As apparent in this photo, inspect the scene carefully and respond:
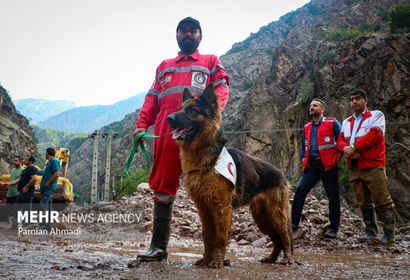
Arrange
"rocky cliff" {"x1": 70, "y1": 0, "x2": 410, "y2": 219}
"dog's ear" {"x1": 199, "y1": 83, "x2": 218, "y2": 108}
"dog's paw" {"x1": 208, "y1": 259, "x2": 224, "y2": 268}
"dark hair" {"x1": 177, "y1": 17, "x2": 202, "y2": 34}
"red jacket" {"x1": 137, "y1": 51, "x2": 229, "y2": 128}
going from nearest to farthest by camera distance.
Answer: "dog's paw" {"x1": 208, "y1": 259, "x2": 224, "y2": 268} < "dog's ear" {"x1": 199, "y1": 83, "x2": 218, "y2": 108} < "red jacket" {"x1": 137, "y1": 51, "x2": 229, "y2": 128} < "dark hair" {"x1": 177, "y1": 17, "x2": 202, "y2": 34} < "rocky cliff" {"x1": 70, "y1": 0, "x2": 410, "y2": 219}

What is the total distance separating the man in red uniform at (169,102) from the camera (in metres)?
3.70

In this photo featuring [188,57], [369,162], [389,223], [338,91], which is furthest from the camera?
[338,91]

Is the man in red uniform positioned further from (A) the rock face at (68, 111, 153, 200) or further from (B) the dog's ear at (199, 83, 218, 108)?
(A) the rock face at (68, 111, 153, 200)

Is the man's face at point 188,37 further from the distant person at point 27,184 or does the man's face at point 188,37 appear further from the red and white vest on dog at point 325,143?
the distant person at point 27,184

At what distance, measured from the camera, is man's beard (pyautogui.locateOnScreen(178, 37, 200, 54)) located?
404 centimetres

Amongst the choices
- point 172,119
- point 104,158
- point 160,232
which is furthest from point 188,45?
point 104,158

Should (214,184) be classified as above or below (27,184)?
above

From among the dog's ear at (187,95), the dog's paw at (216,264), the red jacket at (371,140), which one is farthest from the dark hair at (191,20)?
the red jacket at (371,140)

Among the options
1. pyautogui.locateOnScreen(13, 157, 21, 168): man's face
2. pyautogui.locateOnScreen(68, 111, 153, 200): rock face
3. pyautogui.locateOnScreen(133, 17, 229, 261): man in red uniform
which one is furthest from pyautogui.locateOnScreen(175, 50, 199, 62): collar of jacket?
pyautogui.locateOnScreen(68, 111, 153, 200): rock face

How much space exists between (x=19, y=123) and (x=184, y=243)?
2099 inches

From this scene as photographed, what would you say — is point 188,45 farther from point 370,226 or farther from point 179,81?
point 370,226

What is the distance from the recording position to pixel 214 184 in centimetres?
323

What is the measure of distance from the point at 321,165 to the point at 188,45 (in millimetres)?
3639

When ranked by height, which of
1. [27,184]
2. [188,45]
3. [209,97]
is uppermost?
[188,45]
